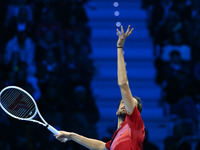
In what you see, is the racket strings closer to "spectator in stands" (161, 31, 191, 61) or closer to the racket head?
the racket head

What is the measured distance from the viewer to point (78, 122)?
21.8ft

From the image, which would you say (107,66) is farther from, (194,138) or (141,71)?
(194,138)

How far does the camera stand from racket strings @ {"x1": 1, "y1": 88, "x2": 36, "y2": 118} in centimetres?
409

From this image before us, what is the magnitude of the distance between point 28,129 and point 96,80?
4.78 feet

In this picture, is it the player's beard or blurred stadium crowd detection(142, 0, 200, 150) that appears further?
blurred stadium crowd detection(142, 0, 200, 150)

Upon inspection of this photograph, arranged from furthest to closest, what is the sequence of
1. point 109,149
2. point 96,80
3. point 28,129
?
point 96,80, point 28,129, point 109,149

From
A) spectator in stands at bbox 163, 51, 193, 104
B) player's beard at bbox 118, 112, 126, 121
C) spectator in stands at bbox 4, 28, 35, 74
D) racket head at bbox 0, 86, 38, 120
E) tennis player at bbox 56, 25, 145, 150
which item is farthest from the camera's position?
spectator in stands at bbox 4, 28, 35, 74

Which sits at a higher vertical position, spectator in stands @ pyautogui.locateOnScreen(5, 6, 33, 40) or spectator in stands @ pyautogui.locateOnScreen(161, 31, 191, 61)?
spectator in stands @ pyautogui.locateOnScreen(5, 6, 33, 40)

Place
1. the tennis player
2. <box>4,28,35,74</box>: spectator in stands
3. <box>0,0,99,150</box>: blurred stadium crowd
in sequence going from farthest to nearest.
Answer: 1. <box>4,28,35,74</box>: spectator in stands
2. <box>0,0,99,150</box>: blurred stadium crowd
3. the tennis player

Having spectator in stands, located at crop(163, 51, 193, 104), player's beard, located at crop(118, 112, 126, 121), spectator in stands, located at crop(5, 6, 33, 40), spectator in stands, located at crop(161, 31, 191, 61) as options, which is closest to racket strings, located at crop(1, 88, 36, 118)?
player's beard, located at crop(118, 112, 126, 121)

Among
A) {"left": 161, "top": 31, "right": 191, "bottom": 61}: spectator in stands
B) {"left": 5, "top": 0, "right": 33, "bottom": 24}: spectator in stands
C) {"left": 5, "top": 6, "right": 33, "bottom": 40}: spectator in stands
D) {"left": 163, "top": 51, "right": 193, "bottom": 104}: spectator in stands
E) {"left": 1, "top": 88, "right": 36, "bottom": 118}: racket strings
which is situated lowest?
{"left": 163, "top": 51, "right": 193, "bottom": 104}: spectator in stands

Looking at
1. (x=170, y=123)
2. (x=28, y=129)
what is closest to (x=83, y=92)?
(x=28, y=129)


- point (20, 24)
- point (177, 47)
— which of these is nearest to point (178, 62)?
point (177, 47)

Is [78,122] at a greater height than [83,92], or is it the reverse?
[83,92]
